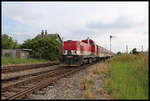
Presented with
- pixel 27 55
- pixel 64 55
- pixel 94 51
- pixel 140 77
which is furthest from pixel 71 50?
pixel 27 55

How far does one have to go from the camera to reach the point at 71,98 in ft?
17.2

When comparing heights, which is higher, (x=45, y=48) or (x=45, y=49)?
(x=45, y=48)

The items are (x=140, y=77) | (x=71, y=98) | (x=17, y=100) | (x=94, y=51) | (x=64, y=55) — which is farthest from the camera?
(x=94, y=51)

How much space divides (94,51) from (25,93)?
1692cm

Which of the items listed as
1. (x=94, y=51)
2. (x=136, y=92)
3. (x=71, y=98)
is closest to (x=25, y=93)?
(x=71, y=98)

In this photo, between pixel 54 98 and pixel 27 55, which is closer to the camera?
pixel 54 98

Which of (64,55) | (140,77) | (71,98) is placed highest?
(64,55)

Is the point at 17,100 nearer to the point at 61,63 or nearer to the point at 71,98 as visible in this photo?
the point at 71,98

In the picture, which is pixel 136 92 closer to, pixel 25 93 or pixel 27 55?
pixel 25 93

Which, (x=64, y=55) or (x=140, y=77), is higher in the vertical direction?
(x=64, y=55)

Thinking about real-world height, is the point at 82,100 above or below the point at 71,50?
below

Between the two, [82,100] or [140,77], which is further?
[140,77]

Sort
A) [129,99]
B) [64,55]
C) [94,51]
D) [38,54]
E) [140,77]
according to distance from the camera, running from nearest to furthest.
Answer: [129,99]
[140,77]
[64,55]
[94,51]
[38,54]

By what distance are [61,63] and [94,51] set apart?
814 centimetres
